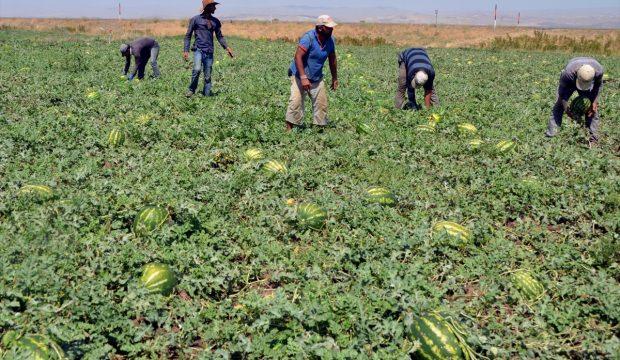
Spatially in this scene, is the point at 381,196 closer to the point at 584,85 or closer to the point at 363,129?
the point at 363,129

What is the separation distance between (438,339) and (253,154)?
175 inches

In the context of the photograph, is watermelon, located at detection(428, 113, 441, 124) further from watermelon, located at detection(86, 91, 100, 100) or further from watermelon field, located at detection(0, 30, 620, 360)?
watermelon, located at detection(86, 91, 100, 100)

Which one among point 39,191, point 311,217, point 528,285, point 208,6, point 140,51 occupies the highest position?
point 208,6

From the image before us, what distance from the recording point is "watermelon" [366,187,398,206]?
19.5 ft

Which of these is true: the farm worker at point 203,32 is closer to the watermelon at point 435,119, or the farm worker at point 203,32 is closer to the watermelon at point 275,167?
the watermelon at point 435,119

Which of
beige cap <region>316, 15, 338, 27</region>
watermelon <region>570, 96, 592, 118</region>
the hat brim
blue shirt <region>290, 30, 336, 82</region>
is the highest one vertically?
beige cap <region>316, 15, 338, 27</region>

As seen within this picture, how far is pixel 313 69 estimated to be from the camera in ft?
27.6

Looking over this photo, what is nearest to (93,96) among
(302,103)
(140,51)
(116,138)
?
(140,51)

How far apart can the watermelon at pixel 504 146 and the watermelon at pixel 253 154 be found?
364 cm

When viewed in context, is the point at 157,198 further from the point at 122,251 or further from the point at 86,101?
the point at 86,101

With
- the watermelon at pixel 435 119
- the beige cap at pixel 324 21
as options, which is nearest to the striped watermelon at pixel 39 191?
the beige cap at pixel 324 21

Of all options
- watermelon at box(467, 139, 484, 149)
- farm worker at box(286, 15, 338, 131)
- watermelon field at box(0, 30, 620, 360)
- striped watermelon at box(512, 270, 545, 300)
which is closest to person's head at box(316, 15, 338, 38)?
farm worker at box(286, 15, 338, 131)

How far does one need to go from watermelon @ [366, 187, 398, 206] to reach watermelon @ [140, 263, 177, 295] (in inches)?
100

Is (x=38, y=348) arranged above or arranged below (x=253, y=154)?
below
